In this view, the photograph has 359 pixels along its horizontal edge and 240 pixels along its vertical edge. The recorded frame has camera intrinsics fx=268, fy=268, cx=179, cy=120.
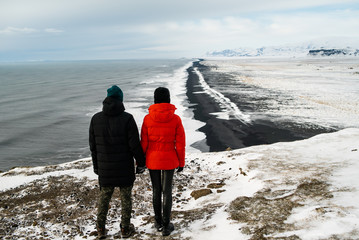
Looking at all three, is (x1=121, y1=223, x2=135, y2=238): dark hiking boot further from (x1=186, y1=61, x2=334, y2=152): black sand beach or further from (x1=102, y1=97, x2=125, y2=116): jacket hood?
(x1=186, y1=61, x2=334, y2=152): black sand beach

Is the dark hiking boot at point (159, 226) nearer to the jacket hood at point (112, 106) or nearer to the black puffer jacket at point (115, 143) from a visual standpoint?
the black puffer jacket at point (115, 143)

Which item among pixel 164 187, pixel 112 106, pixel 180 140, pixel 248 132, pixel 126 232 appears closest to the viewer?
pixel 112 106

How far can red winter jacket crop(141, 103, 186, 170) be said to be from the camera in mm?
4309

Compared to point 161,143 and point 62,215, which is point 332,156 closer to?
point 161,143

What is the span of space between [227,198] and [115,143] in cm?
351

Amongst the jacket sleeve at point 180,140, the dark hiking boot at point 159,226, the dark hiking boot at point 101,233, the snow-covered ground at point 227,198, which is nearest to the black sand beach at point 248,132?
the snow-covered ground at point 227,198

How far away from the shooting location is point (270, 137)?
16.4 m

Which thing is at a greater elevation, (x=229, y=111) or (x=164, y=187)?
(x=164, y=187)

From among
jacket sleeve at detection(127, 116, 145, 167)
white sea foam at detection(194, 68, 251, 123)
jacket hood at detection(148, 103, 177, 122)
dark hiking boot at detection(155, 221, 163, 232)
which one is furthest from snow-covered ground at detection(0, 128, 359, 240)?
white sea foam at detection(194, 68, 251, 123)

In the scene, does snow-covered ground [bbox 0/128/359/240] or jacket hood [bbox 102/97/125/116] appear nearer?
jacket hood [bbox 102/97/125/116]

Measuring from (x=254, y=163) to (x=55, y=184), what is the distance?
21.4ft

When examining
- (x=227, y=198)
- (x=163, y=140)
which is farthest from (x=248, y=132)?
(x=163, y=140)

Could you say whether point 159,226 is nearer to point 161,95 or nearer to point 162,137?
point 162,137

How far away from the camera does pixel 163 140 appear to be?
14.3 ft
